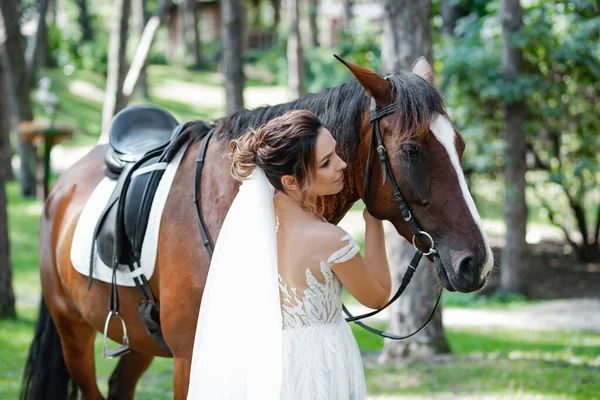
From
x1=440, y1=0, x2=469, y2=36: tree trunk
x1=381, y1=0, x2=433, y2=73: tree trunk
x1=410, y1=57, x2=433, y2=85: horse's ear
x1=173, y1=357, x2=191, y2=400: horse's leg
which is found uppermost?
x1=440, y1=0, x2=469, y2=36: tree trunk

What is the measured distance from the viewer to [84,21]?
125ft

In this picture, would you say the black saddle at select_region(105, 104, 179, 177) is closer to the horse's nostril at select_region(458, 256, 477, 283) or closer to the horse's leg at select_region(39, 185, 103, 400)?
the horse's leg at select_region(39, 185, 103, 400)

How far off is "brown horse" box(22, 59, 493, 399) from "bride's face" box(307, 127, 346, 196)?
312 mm

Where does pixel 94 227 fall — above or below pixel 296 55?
below

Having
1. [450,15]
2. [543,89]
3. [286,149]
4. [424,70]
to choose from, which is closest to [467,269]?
[286,149]

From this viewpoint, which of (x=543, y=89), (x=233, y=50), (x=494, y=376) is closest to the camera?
(x=494, y=376)

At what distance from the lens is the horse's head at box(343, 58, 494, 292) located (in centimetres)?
250

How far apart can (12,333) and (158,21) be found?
6667 millimetres

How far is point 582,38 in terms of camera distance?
35.0 ft

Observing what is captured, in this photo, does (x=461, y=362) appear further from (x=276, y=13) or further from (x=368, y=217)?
(x=276, y=13)

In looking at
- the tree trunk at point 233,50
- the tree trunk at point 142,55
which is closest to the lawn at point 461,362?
the tree trunk at point 142,55

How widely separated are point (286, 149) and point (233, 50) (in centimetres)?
870

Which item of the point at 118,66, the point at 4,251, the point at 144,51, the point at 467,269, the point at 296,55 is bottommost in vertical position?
the point at 4,251

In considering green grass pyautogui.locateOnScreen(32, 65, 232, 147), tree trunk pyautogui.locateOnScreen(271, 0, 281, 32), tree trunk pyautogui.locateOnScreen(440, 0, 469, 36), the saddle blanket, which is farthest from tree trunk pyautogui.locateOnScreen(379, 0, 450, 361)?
tree trunk pyautogui.locateOnScreen(271, 0, 281, 32)
